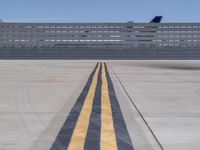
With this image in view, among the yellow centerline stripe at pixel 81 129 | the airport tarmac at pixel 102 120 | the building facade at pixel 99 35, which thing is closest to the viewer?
the yellow centerline stripe at pixel 81 129

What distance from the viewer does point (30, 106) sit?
968cm

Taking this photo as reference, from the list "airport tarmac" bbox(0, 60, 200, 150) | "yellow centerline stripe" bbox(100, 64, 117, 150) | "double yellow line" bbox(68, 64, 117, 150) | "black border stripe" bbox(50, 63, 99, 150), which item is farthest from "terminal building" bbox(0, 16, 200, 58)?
"black border stripe" bbox(50, 63, 99, 150)

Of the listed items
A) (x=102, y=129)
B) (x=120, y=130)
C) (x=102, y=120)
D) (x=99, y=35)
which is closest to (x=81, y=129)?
(x=102, y=129)

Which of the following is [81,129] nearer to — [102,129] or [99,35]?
[102,129]

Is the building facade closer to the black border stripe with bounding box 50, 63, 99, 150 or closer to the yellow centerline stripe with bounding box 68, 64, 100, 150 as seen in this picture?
the yellow centerline stripe with bounding box 68, 64, 100, 150

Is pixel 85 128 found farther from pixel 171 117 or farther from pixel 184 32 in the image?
pixel 184 32

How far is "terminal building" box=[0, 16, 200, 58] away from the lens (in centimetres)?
8175

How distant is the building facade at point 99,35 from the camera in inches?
3219

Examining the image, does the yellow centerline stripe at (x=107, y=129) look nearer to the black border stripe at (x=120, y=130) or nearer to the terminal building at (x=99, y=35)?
the black border stripe at (x=120, y=130)

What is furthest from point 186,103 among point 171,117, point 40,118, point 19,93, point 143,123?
point 19,93

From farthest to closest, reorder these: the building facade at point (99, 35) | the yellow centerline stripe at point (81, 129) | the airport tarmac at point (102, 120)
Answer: the building facade at point (99, 35), the airport tarmac at point (102, 120), the yellow centerline stripe at point (81, 129)

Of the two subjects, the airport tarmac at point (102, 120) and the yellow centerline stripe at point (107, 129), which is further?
the airport tarmac at point (102, 120)

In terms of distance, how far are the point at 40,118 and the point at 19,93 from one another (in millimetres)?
4597

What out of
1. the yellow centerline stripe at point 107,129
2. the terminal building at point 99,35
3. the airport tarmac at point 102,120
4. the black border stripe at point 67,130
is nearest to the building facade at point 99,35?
the terminal building at point 99,35
